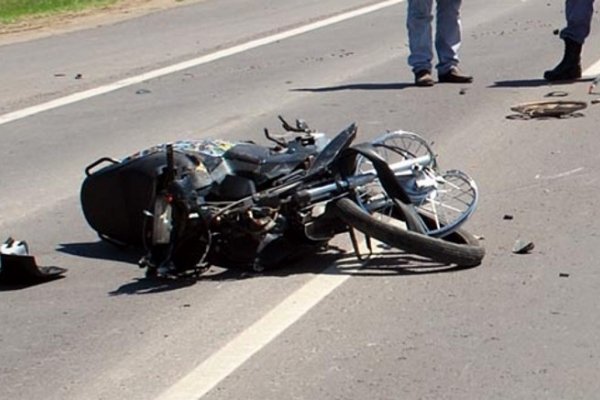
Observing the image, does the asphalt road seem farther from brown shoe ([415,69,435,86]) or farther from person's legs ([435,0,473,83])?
person's legs ([435,0,473,83])

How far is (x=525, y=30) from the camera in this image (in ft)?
59.1

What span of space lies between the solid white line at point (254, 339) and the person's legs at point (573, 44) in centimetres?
656

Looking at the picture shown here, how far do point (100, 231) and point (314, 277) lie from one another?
1418 mm

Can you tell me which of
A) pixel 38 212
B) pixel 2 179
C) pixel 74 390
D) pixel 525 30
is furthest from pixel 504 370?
pixel 525 30

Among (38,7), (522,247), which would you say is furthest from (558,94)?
(38,7)

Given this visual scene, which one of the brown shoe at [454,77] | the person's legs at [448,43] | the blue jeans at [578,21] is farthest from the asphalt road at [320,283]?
the blue jeans at [578,21]

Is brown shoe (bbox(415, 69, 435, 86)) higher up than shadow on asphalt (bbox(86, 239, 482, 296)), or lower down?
lower down

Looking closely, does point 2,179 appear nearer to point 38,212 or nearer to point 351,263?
point 38,212

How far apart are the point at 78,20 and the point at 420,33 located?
8.63 m

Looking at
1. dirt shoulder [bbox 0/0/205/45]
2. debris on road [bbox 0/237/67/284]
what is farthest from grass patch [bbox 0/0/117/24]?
debris on road [bbox 0/237/67/284]

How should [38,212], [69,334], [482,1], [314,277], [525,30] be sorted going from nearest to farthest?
[69,334], [314,277], [38,212], [525,30], [482,1]

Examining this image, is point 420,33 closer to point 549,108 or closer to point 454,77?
point 454,77

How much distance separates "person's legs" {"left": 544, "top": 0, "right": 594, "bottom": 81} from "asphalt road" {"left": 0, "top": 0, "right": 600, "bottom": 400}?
30 centimetres

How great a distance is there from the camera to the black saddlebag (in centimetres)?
784
